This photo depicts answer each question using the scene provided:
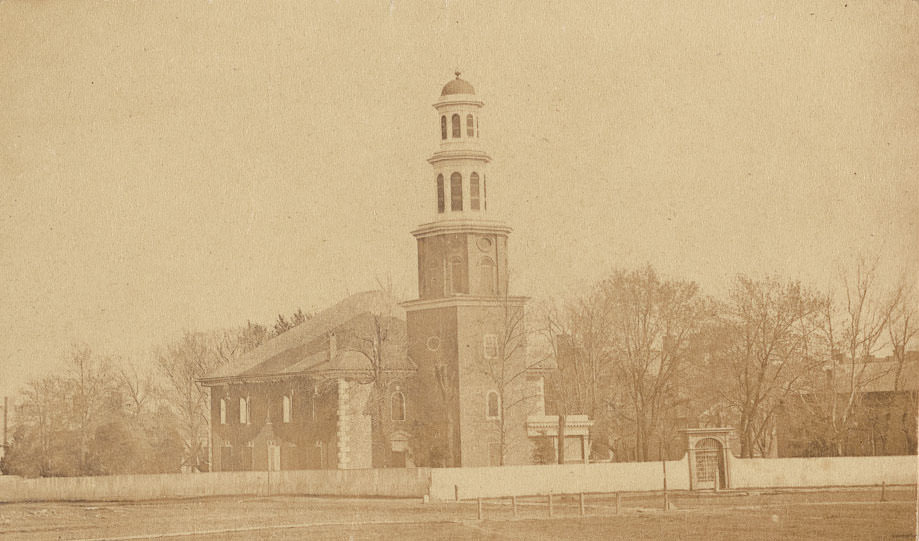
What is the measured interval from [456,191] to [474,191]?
0.43 meters

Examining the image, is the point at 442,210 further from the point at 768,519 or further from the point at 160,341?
the point at 768,519

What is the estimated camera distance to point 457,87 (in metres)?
30.3

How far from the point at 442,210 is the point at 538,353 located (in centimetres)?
627

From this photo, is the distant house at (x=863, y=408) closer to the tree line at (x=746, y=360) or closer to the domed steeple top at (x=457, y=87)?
the tree line at (x=746, y=360)

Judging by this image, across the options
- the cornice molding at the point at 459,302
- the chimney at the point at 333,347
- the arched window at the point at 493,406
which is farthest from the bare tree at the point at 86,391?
the arched window at the point at 493,406

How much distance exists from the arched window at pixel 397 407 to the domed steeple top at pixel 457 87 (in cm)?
1358

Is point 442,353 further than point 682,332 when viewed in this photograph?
Yes

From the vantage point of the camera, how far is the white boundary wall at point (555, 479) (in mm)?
35812

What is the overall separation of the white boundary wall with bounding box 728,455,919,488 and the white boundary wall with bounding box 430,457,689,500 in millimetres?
1406

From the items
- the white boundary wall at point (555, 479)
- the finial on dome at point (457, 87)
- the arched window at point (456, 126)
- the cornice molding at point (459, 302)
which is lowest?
the white boundary wall at point (555, 479)

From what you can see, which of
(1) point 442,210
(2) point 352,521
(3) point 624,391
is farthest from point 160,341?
(3) point 624,391

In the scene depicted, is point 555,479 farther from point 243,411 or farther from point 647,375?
point 243,411

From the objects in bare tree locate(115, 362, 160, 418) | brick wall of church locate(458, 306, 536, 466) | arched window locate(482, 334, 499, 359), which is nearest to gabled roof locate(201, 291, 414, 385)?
brick wall of church locate(458, 306, 536, 466)

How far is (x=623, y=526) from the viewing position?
28.1m
